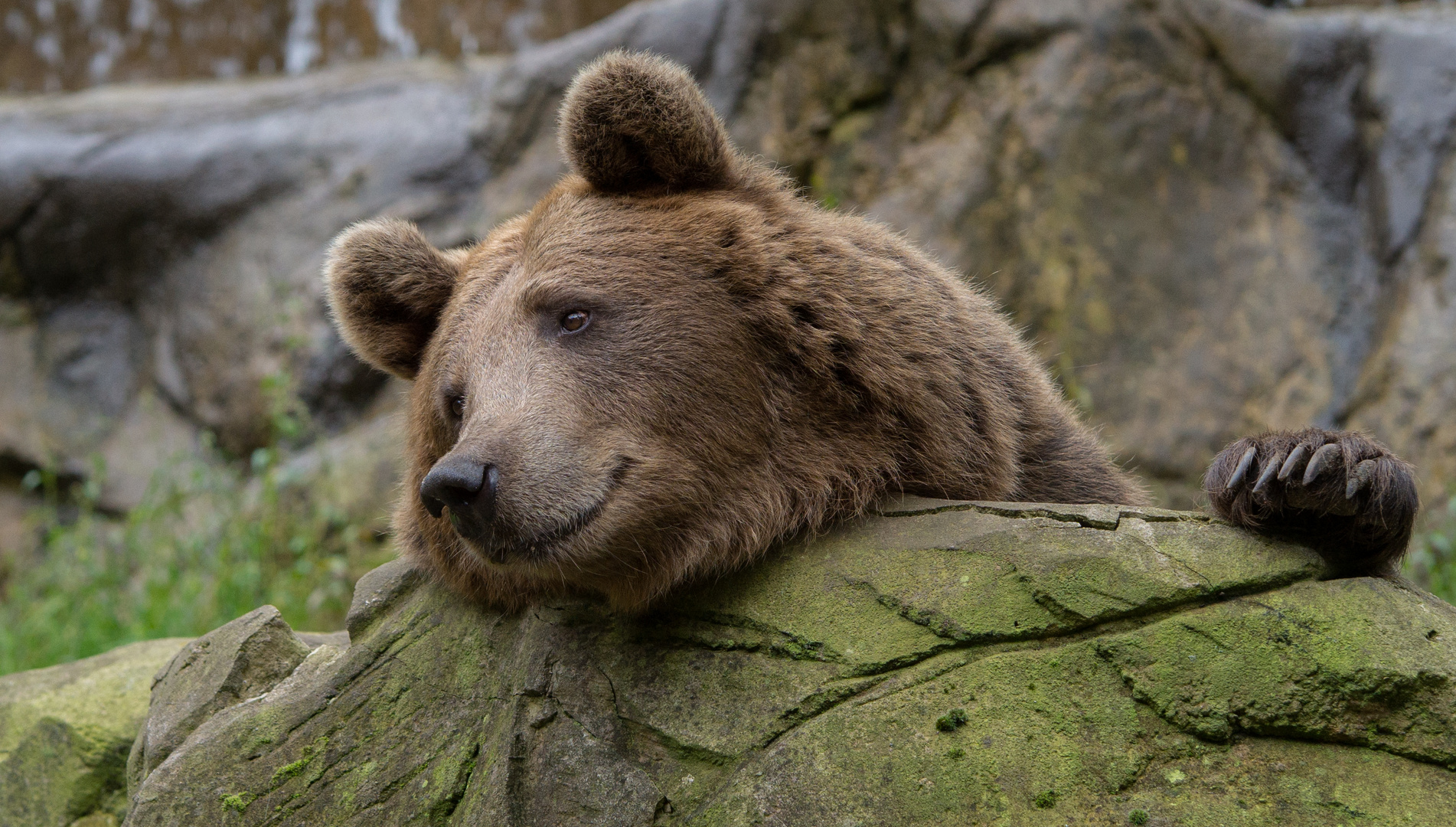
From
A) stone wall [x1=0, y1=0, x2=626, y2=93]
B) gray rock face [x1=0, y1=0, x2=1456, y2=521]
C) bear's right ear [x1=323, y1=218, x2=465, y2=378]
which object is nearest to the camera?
bear's right ear [x1=323, y1=218, x2=465, y2=378]

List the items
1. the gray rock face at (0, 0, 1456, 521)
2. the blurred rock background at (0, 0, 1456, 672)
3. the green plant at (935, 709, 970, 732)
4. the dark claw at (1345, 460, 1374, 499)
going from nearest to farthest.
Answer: the green plant at (935, 709, 970, 732)
the dark claw at (1345, 460, 1374, 499)
the blurred rock background at (0, 0, 1456, 672)
the gray rock face at (0, 0, 1456, 521)

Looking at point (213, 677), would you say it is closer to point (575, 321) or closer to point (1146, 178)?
point (575, 321)

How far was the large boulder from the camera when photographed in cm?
241

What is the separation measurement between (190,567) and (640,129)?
15.1 feet

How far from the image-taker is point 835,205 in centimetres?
789

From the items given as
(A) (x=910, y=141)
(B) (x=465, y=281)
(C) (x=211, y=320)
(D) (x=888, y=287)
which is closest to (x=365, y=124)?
(C) (x=211, y=320)

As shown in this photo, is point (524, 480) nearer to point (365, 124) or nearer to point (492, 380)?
point (492, 380)

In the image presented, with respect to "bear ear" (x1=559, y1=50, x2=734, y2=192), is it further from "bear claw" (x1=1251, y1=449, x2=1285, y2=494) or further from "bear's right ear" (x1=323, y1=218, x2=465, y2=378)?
"bear claw" (x1=1251, y1=449, x2=1285, y2=494)

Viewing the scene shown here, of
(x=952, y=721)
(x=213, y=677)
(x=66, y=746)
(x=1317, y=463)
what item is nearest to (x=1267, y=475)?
(x=1317, y=463)

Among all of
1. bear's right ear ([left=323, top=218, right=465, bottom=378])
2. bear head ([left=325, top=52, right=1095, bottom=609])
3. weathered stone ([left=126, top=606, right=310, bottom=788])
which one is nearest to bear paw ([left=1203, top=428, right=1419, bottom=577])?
bear head ([left=325, top=52, right=1095, bottom=609])

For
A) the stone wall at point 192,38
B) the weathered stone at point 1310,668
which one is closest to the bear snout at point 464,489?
the weathered stone at point 1310,668

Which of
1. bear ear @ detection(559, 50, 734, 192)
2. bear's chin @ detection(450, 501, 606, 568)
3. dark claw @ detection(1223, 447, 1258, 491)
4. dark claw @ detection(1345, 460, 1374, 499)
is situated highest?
bear ear @ detection(559, 50, 734, 192)

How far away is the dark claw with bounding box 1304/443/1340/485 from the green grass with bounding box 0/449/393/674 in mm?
4981

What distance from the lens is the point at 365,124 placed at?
9.38m
